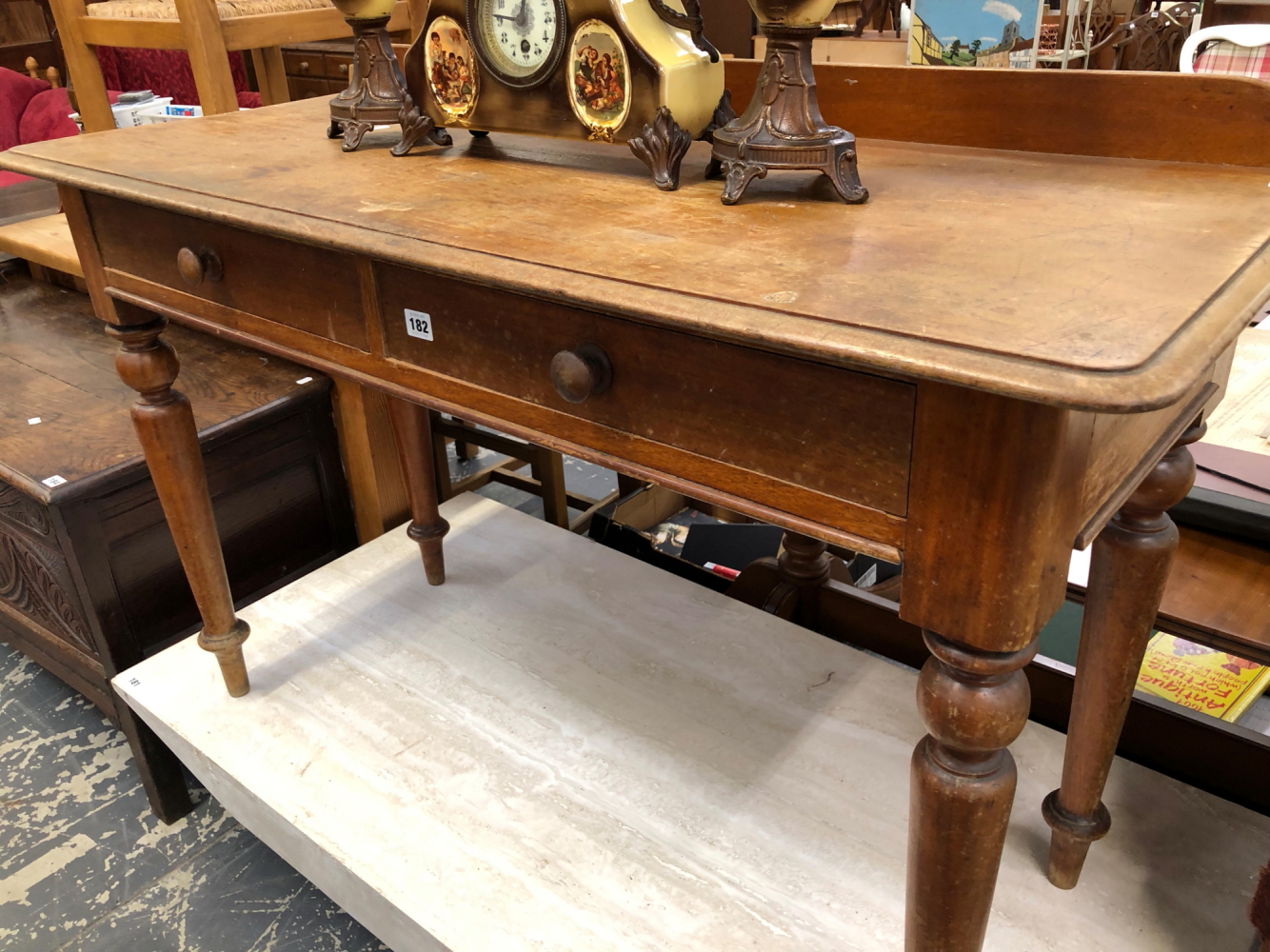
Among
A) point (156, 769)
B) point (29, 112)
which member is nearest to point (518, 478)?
point (156, 769)

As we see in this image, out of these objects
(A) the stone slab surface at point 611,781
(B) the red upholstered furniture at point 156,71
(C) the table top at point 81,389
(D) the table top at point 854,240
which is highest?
(D) the table top at point 854,240

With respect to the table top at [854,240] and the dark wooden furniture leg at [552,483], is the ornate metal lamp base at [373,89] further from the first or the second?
the dark wooden furniture leg at [552,483]

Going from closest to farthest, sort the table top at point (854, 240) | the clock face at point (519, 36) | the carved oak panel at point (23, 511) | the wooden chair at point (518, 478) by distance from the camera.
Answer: the table top at point (854, 240) → the clock face at point (519, 36) → the carved oak panel at point (23, 511) → the wooden chair at point (518, 478)

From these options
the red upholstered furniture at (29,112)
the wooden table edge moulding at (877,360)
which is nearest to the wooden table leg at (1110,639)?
the wooden table edge moulding at (877,360)

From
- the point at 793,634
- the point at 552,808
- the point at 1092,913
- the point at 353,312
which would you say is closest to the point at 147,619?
the point at 552,808

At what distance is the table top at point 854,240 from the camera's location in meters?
0.54

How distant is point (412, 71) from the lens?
1.08 meters

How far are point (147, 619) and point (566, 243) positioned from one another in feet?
3.72

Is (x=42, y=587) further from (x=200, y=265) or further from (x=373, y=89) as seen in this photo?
(x=373, y=89)

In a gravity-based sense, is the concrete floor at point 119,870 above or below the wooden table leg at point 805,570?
below

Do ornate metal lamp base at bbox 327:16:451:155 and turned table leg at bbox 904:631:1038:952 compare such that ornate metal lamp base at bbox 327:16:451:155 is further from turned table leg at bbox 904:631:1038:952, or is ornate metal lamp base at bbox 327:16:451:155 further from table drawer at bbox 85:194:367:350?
turned table leg at bbox 904:631:1038:952

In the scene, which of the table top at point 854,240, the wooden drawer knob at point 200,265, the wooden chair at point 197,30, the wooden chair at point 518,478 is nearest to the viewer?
the table top at point 854,240

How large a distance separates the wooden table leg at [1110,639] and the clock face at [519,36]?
2.27 feet

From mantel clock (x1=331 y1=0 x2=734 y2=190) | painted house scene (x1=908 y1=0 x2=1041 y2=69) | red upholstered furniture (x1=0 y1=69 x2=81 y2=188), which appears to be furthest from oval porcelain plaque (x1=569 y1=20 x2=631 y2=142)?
red upholstered furniture (x1=0 y1=69 x2=81 y2=188)
